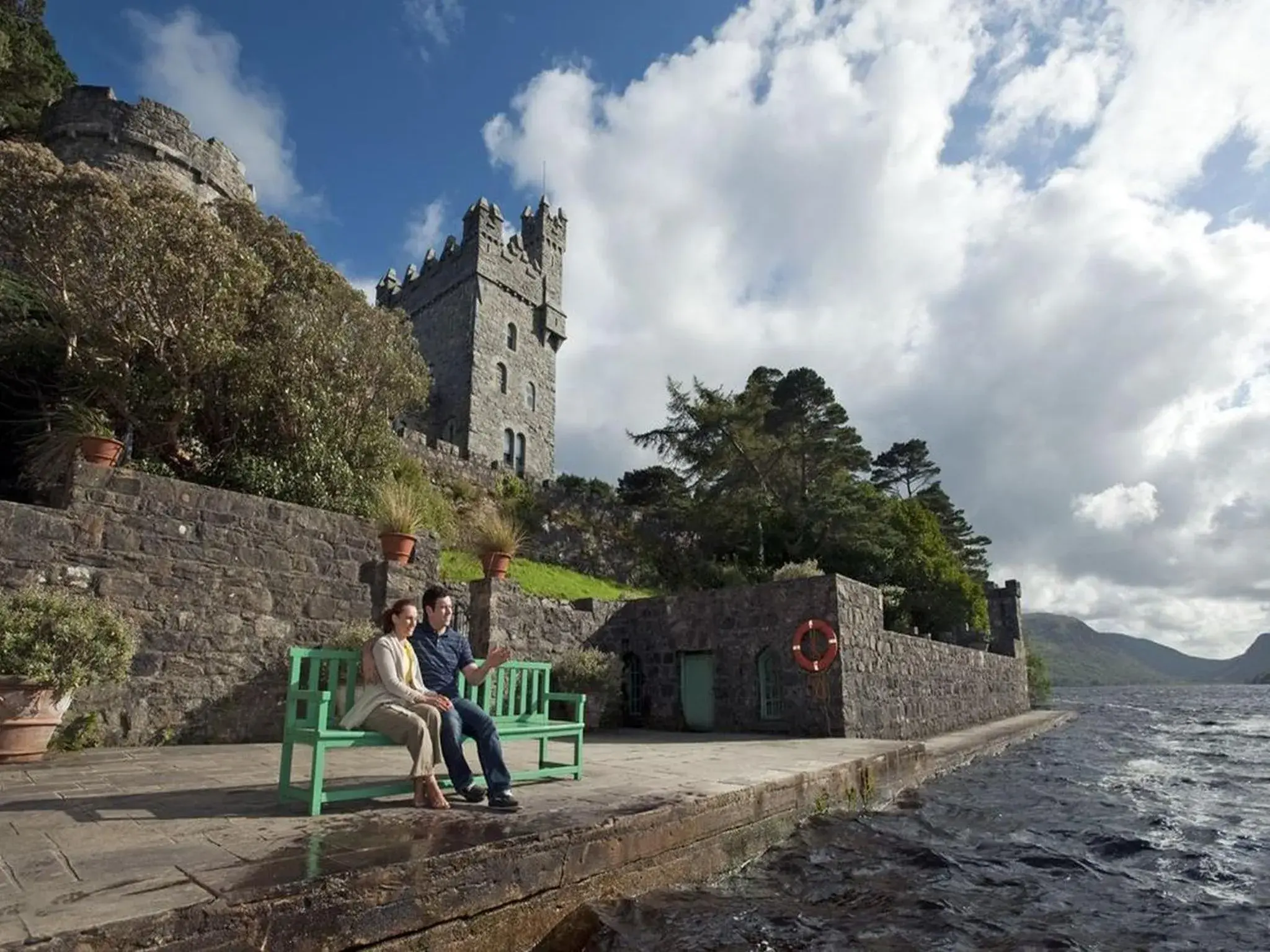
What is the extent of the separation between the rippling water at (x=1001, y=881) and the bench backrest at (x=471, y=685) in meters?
1.72

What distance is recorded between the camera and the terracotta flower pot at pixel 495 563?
33.1 ft

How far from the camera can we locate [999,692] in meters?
20.5

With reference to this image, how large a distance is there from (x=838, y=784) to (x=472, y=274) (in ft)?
107

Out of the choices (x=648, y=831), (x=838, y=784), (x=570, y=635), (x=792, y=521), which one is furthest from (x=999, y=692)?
(x=648, y=831)

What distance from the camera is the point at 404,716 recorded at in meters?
4.02

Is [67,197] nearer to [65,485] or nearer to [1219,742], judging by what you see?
[65,485]

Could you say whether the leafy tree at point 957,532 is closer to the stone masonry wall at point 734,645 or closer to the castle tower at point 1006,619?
the castle tower at point 1006,619

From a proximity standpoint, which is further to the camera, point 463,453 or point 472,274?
point 472,274

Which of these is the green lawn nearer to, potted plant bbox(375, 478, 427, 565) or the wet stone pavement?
potted plant bbox(375, 478, 427, 565)

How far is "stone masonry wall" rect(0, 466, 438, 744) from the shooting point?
21.6ft

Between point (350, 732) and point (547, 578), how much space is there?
1381 centimetres

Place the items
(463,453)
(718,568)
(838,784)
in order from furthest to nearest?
1. (463,453)
2. (718,568)
3. (838,784)

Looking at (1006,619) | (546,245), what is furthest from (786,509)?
(546,245)

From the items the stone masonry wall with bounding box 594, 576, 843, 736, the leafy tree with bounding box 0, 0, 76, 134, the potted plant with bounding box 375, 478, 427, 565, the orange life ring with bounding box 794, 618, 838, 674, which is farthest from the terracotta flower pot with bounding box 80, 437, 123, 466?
the leafy tree with bounding box 0, 0, 76, 134
